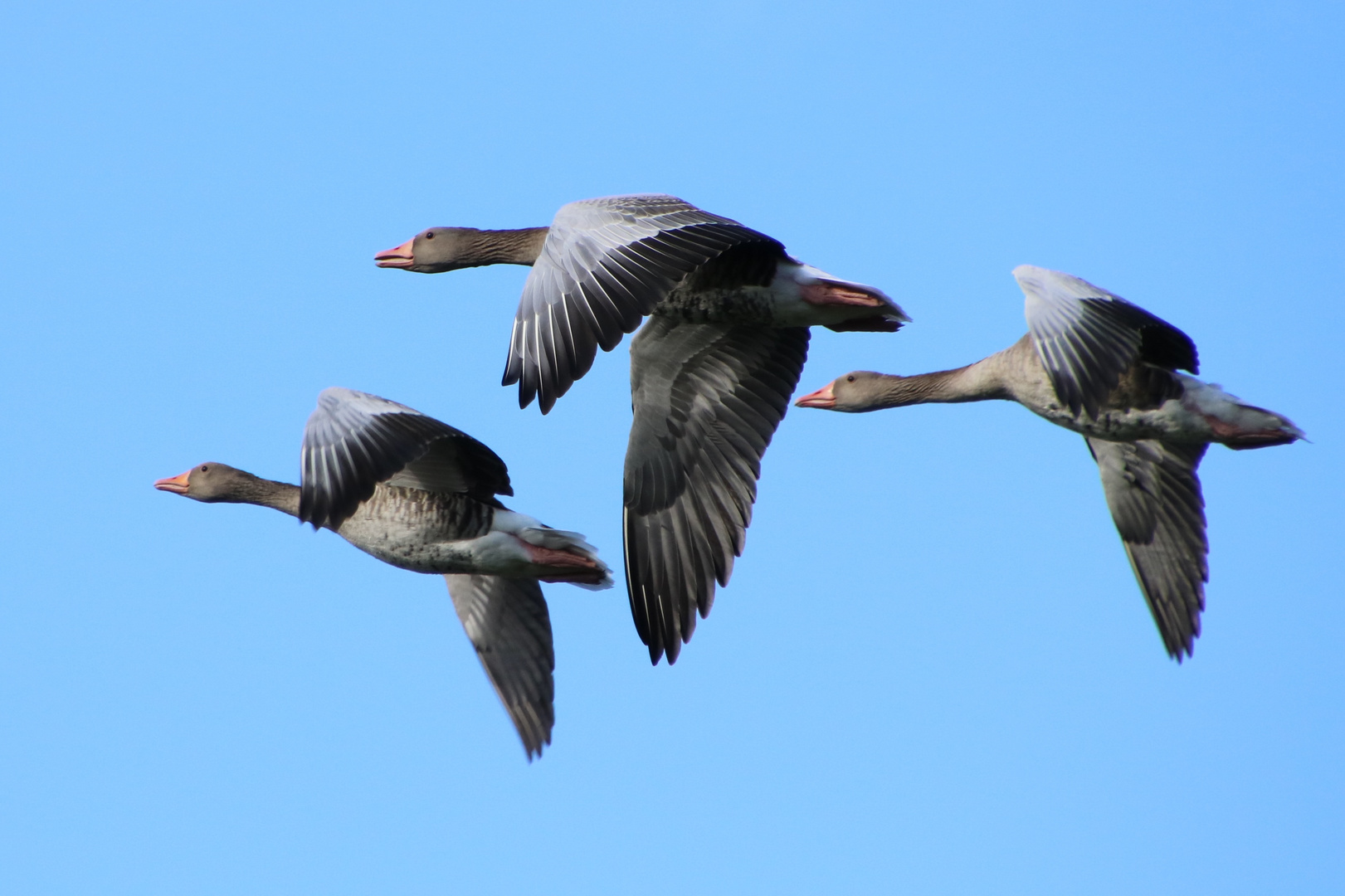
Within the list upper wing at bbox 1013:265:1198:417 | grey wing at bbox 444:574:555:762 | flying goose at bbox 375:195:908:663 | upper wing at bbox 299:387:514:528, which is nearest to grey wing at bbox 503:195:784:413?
flying goose at bbox 375:195:908:663

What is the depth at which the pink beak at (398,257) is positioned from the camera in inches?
521

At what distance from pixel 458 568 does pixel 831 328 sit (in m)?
3.18

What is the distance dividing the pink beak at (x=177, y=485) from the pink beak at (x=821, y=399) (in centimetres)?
529

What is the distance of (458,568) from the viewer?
11.9 m

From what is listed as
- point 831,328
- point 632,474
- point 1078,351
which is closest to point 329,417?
point 632,474

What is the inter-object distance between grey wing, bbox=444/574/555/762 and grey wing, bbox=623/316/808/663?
1.67m

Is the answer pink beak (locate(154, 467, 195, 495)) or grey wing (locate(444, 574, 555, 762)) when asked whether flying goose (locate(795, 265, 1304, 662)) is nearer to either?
grey wing (locate(444, 574, 555, 762))

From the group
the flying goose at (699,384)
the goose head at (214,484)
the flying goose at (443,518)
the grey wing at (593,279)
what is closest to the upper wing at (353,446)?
the flying goose at (443,518)

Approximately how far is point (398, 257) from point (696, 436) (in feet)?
9.64

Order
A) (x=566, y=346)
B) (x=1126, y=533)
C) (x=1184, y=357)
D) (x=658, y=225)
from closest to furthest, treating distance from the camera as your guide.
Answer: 1. (x=566, y=346)
2. (x=658, y=225)
3. (x=1184, y=357)
4. (x=1126, y=533)

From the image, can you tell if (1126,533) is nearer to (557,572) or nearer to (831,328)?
(831,328)

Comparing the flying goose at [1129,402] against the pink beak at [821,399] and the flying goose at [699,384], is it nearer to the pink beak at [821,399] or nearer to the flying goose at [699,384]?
the pink beak at [821,399]

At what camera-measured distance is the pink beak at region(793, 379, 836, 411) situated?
1380 cm

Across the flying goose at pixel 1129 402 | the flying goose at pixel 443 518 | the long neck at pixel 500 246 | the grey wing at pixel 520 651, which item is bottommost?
the grey wing at pixel 520 651
